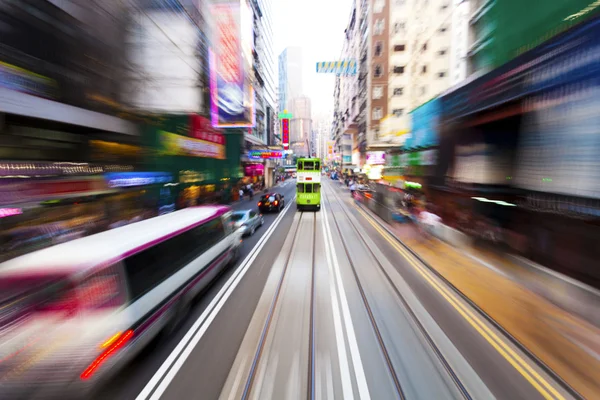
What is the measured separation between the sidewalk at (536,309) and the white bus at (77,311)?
6146 mm

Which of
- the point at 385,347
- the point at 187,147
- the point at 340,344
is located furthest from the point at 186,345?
the point at 187,147

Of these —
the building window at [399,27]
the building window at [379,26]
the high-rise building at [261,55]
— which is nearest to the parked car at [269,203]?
the high-rise building at [261,55]

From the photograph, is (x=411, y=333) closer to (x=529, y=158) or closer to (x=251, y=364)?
(x=251, y=364)

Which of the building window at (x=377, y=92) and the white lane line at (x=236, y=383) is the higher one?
the building window at (x=377, y=92)

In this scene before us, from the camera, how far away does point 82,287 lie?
310cm

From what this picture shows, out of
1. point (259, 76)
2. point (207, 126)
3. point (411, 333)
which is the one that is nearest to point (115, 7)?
point (207, 126)

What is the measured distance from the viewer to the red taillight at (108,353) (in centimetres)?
306

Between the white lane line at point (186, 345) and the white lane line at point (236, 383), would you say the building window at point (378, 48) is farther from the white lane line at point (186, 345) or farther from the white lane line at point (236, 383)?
the white lane line at point (236, 383)

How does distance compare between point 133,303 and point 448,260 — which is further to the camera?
point 448,260

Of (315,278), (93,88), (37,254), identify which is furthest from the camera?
(93,88)

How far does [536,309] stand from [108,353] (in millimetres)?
7761

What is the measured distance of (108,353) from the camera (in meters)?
3.28

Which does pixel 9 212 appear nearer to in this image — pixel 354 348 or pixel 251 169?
pixel 354 348

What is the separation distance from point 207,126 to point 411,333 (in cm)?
2231
